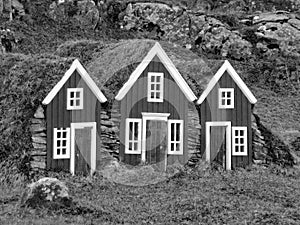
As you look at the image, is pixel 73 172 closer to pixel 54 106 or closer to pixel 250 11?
pixel 54 106

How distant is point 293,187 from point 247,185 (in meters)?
1.96

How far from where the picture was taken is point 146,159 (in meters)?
27.1

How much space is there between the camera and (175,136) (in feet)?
91.5

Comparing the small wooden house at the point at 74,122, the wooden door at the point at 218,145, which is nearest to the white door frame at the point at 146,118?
the small wooden house at the point at 74,122

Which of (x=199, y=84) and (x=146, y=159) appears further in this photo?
(x=199, y=84)

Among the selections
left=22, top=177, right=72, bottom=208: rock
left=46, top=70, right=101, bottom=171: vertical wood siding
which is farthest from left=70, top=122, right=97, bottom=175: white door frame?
left=22, top=177, right=72, bottom=208: rock

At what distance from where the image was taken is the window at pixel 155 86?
27.6m

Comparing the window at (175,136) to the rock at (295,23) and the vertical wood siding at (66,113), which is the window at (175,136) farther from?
the rock at (295,23)

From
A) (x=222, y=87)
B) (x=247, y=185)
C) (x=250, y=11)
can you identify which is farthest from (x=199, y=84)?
(x=250, y=11)

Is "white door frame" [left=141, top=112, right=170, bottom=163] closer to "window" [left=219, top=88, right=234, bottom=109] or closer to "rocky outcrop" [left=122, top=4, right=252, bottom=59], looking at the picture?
"window" [left=219, top=88, right=234, bottom=109]

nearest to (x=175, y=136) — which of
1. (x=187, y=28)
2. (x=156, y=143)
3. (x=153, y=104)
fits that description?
(x=156, y=143)

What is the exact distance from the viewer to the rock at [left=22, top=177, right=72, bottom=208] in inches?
773

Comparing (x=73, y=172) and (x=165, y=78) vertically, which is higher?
(x=165, y=78)

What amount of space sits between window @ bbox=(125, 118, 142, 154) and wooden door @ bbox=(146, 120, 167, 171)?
0.38 metres
